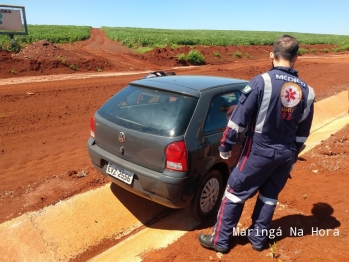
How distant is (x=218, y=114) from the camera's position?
3.87 m

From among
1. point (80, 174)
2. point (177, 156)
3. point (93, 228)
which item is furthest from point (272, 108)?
point (80, 174)

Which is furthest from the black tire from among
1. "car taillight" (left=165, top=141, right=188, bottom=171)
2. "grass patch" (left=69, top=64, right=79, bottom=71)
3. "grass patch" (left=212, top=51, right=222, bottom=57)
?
"grass patch" (left=212, top=51, right=222, bottom=57)

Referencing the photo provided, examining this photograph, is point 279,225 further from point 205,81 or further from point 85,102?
point 85,102

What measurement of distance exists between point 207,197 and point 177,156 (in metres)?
0.85

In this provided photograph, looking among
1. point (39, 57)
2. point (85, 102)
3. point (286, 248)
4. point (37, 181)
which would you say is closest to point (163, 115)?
point (286, 248)

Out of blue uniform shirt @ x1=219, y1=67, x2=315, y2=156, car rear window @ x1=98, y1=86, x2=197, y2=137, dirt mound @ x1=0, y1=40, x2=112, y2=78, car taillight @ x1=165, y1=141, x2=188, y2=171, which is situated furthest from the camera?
dirt mound @ x1=0, y1=40, x2=112, y2=78

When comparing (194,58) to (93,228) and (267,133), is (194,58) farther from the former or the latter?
(267,133)

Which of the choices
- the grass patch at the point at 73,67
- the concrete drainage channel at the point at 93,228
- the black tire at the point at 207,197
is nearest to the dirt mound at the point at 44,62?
the grass patch at the point at 73,67

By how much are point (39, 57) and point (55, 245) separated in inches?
642

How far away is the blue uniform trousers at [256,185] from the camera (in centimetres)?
284

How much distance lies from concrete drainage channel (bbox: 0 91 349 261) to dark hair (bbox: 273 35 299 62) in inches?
90.2

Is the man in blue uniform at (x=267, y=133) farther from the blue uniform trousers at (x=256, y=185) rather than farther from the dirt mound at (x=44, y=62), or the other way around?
the dirt mound at (x=44, y=62)

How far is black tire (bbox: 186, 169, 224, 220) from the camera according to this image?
3660 mm

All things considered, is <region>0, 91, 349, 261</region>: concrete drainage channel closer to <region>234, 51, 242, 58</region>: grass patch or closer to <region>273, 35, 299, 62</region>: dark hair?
<region>273, 35, 299, 62</region>: dark hair
